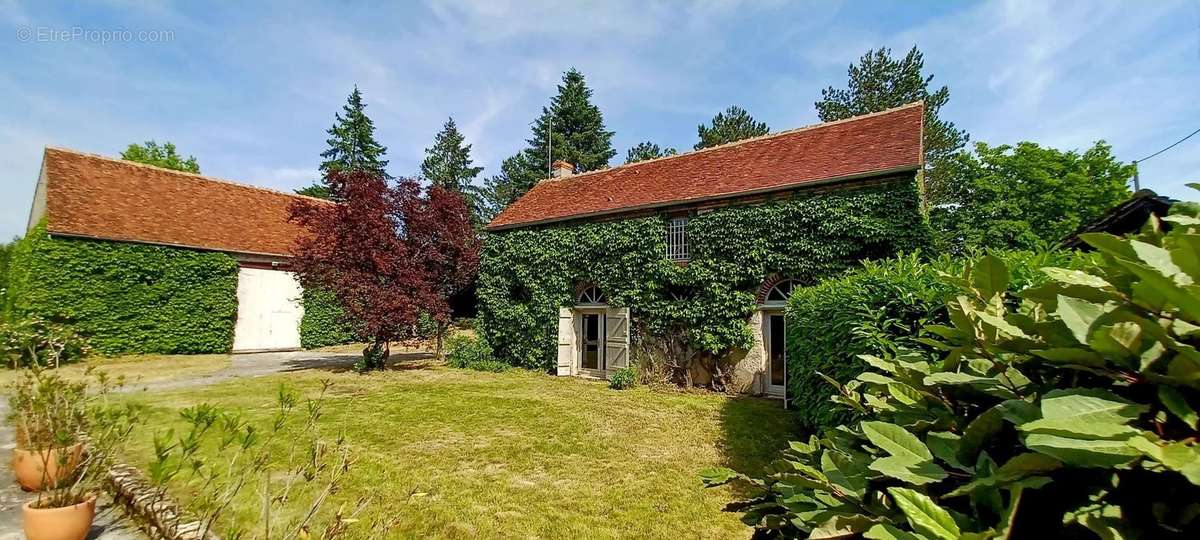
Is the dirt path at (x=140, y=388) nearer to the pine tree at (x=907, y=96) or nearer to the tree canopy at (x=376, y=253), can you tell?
the tree canopy at (x=376, y=253)

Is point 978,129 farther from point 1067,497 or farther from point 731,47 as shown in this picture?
point 1067,497

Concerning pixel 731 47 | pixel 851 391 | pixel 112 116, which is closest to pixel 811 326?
pixel 851 391

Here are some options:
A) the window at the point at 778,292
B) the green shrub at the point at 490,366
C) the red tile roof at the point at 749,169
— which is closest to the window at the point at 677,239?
the red tile roof at the point at 749,169

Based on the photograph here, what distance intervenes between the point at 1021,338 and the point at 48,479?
6402 mm

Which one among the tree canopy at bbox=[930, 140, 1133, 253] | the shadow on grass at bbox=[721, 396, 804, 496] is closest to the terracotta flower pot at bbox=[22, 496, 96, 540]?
the shadow on grass at bbox=[721, 396, 804, 496]

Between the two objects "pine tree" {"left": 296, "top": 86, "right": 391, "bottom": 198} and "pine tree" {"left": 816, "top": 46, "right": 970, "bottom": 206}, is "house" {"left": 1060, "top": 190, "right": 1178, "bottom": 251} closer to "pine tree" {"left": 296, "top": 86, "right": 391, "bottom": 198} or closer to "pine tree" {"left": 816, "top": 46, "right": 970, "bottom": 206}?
"pine tree" {"left": 816, "top": 46, "right": 970, "bottom": 206}

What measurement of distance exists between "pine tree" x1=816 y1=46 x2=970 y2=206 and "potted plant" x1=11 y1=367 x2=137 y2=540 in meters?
27.5

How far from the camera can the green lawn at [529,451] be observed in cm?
409

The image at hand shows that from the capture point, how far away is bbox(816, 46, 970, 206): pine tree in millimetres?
22859

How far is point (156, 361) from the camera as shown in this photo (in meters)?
13.6

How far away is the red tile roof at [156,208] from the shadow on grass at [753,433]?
1486cm

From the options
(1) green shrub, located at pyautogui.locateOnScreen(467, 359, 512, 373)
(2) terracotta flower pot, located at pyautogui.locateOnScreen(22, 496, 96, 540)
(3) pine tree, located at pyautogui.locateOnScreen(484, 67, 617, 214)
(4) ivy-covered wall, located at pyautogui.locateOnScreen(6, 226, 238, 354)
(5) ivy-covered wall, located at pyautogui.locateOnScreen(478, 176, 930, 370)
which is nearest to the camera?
(2) terracotta flower pot, located at pyautogui.locateOnScreen(22, 496, 96, 540)

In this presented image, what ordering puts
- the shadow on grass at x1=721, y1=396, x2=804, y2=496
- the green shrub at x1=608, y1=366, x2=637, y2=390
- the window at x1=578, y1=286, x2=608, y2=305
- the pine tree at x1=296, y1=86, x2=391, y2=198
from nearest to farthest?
the shadow on grass at x1=721, y1=396, x2=804, y2=496, the green shrub at x1=608, y1=366, x2=637, y2=390, the window at x1=578, y1=286, x2=608, y2=305, the pine tree at x1=296, y1=86, x2=391, y2=198

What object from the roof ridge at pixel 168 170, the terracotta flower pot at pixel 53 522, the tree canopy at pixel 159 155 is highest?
the tree canopy at pixel 159 155
